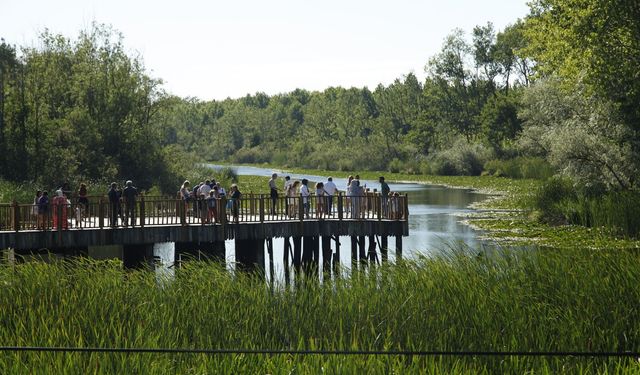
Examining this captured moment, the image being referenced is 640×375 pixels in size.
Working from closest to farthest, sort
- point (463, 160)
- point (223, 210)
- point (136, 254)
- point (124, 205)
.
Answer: point (124, 205) → point (136, 254) → point (223, 210) → point (463, 160)

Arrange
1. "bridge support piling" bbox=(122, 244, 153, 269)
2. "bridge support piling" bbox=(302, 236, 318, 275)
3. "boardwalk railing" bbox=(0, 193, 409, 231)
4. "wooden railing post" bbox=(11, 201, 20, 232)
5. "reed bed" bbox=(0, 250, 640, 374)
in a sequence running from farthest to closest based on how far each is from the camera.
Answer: "bridge support piling" bbox=(302, 236, 318, 275) → "bridge support piling" bbox=(122, 244, 153, 269) → "boardwalk railing" bbox=(0, 193, 409, 231) → "wooden railing post" bbox=(11, 201, 20, 232) → "reed bed" bbox=(0, 250, 640, 374)

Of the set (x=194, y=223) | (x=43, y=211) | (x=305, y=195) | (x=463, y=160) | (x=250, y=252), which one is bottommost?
(x=250, y=252)

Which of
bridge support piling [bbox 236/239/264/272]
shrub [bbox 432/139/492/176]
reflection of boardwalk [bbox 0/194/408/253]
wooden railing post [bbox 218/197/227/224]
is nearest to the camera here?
reflection of boardwalk [bbox 0/194/408/253]

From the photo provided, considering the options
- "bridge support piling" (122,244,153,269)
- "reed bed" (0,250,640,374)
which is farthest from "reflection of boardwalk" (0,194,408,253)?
"reed bed" (0,250,640,374)

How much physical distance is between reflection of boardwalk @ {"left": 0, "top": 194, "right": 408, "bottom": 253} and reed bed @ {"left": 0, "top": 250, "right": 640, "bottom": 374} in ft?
27.5

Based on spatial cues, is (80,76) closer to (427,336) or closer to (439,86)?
(427,336)

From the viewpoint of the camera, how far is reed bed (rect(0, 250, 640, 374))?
48.3ft

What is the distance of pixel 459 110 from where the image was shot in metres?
124

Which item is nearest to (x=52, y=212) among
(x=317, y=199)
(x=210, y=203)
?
(x=210, y=203)

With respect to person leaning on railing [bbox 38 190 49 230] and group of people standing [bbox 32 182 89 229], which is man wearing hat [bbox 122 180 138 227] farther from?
person leaning on railing [bbox 38 190 49 230]

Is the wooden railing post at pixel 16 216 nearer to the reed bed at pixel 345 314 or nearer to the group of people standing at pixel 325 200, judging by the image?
the reed bed at pixel 345 314

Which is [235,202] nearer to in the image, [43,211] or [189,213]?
[189,213]

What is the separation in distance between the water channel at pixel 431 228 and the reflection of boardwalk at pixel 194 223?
47.0 inches

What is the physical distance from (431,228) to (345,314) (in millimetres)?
31412
